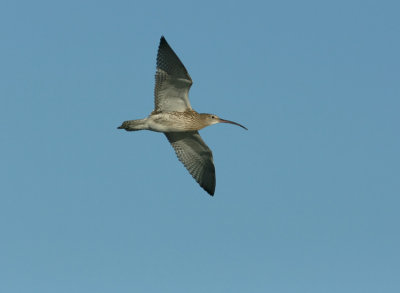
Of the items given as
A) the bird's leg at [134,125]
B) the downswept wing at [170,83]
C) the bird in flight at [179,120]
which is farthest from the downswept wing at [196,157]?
the bird's leg at [134,125]

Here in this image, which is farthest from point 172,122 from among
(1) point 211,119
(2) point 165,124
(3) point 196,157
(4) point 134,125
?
(3) point 196,157

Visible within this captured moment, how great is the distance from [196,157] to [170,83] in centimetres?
364

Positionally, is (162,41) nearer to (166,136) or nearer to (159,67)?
(159,67)

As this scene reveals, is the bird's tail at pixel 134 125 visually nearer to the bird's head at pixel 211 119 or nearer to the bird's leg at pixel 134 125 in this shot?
the bird's leg at pixel 134 125

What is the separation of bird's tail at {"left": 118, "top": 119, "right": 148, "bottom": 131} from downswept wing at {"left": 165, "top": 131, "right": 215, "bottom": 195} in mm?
2094

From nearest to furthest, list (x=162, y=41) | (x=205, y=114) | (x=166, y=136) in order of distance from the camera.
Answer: (x=162, y=41) < (x=205, y=114) < (x=166, y=136)

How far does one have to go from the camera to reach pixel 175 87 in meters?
23.0

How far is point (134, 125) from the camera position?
23.2 meters

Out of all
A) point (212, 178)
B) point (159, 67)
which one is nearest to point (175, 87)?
point (159, 67)

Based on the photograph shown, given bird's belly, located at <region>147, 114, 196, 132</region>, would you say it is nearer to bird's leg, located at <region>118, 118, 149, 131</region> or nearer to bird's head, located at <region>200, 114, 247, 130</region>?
bird's leg, located at <region>118, 118, 149, 131</region>

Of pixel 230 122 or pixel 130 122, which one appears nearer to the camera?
pixel 130 122

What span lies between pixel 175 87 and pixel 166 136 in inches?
117

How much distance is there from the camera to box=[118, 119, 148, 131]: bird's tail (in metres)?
23.2

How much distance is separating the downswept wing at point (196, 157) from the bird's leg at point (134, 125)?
6.82 feet
